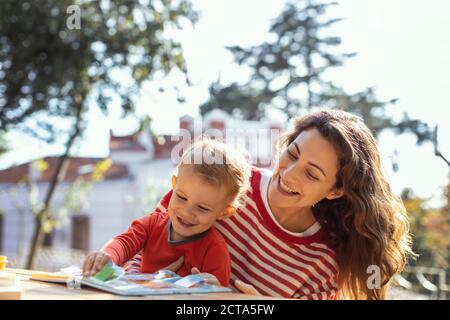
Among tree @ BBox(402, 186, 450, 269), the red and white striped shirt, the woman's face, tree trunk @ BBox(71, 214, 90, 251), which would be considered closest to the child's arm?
the red and white striped shirt

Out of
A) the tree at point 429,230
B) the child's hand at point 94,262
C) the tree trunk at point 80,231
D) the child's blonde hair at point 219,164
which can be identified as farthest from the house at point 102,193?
the child's hand at point 94,262

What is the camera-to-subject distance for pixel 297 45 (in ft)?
26.3

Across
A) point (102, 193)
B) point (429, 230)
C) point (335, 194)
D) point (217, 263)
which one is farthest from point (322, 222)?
point (102, 193)

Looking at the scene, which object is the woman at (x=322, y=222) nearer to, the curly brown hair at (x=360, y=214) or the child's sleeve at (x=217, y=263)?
the curly brown hair at (x=360, y=214)

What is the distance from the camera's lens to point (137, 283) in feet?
3.34

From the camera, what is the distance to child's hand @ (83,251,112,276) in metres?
1.10

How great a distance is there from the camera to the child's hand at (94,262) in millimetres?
1101

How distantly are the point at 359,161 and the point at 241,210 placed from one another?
30 cm

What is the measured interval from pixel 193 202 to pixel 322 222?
0.41 m

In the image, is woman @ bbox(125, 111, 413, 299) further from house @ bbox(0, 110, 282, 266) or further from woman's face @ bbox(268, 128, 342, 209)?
house @ bbox(0, 110, 282, 266)

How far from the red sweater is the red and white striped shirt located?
0.14m

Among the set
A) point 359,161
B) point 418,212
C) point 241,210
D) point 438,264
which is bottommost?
point 438,264
